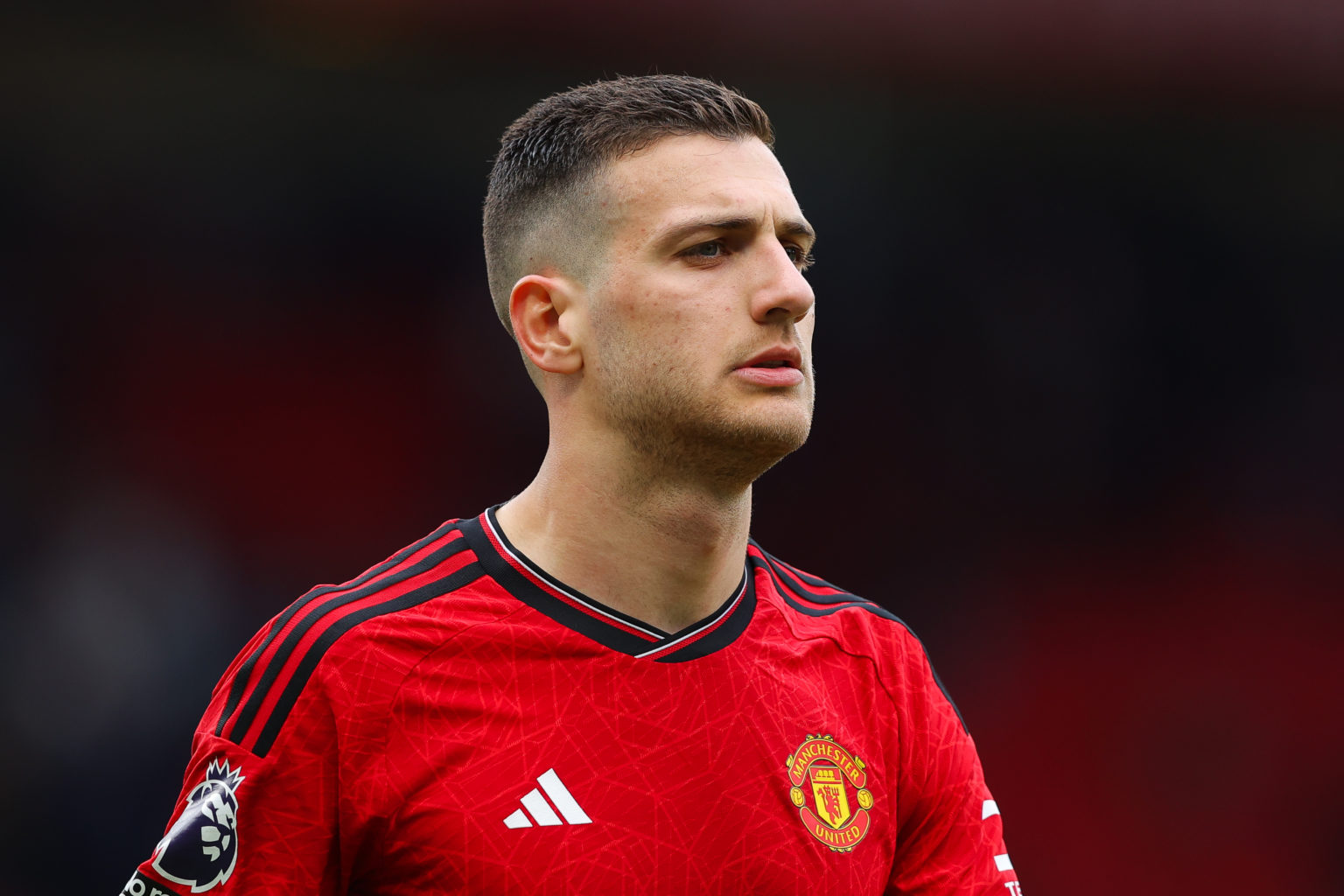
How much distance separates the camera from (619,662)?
202 centimetres

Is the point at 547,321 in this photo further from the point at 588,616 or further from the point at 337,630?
the point at 337,630

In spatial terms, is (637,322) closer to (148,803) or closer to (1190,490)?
(148,803)

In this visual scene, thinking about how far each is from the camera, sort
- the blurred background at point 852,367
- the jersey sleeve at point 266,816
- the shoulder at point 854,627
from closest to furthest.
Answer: the jersey sleeve at point 266,816 < the shoulder at point 854,627 < the blurred background at point 852,367

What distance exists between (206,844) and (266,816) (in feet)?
0.32

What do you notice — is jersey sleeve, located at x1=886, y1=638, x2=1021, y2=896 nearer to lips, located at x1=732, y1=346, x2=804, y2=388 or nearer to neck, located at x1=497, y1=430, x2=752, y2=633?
neck, located at x1=497, y1=430, x2=752, y2=633

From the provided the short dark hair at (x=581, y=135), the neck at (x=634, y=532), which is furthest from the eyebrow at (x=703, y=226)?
the neck at (x=634, y=532)

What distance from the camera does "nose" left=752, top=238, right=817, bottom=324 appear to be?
198cm

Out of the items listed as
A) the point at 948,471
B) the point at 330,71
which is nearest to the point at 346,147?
the point at 330,71

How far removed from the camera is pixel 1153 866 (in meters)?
6.11

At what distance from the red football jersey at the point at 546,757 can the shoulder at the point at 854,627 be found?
0.01 metres

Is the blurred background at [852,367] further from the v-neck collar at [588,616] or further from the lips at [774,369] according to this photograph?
the lips at [774,369]

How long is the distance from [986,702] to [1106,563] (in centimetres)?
106

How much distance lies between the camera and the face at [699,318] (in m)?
1.96

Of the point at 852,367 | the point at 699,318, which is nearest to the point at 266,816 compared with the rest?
the point at 699,318
